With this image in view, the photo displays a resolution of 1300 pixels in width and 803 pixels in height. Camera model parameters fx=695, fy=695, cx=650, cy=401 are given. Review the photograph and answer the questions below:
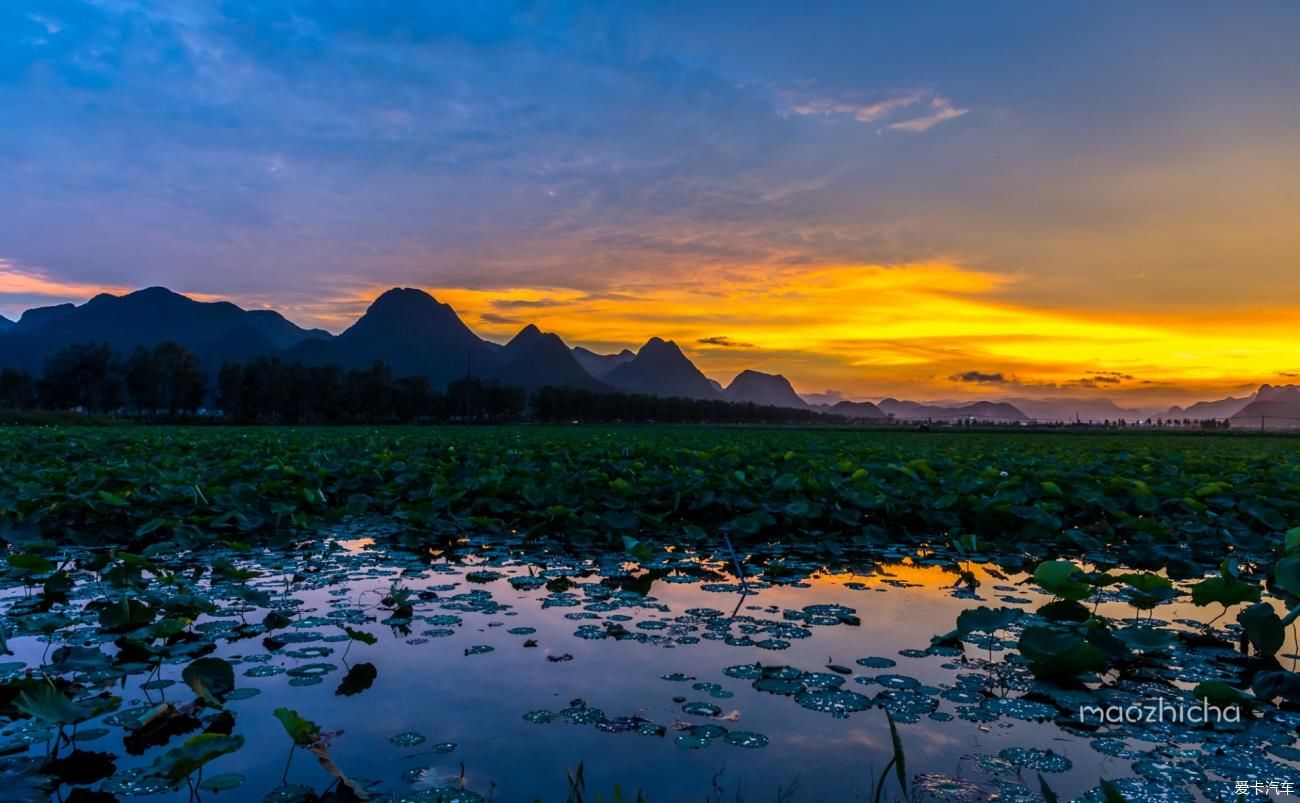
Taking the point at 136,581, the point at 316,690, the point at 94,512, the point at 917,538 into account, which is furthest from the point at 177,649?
the point at 917,538

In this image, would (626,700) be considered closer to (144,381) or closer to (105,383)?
(144,381)

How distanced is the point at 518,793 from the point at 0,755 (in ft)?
6.77

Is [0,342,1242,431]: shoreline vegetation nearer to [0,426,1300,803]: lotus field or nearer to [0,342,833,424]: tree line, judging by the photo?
[0,342,833,424]: tree line

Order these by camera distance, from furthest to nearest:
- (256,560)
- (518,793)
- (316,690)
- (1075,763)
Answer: (256,560), (316,690), (1075,763), (518,793)

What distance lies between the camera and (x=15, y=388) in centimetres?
8738

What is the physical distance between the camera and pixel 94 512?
7539 millimetres

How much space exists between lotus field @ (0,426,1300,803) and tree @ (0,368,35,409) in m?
107

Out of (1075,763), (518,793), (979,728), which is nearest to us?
(518,793)

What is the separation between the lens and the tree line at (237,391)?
89.0 m

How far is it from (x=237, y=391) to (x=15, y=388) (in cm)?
2540

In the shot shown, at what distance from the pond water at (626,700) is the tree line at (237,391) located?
92.4 metres

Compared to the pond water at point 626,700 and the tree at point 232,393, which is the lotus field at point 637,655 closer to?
the pond water at point 626,700

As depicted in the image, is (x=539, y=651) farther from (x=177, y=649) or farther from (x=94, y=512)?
(x=94, y=512)

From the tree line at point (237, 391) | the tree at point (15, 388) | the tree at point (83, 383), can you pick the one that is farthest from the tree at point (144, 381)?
the tree at point (15, 388)
